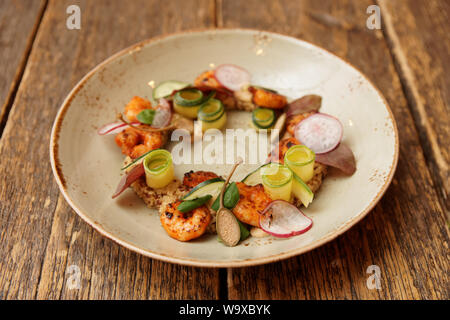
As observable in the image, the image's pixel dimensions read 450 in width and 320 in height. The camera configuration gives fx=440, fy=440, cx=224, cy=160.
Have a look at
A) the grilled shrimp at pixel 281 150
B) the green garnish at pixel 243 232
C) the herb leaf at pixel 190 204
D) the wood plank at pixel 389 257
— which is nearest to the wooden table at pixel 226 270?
the wood plank at pixel 389 257

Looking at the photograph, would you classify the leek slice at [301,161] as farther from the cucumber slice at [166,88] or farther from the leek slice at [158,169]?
the cucumber slice at [166,88]

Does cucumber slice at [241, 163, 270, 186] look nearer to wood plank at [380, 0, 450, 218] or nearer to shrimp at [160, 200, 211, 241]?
shrimp at [160, 200, 211, 241]

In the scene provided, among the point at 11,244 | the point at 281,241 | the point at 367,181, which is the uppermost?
the point at 367,181

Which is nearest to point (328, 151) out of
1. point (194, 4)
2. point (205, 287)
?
point (205, 287)

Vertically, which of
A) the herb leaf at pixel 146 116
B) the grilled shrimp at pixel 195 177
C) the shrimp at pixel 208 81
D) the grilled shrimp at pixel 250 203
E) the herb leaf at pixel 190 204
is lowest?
the grilled shrimp at pixel 195 177

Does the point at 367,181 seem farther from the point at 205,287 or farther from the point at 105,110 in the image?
the point at 105,110

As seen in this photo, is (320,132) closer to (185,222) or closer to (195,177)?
(195,177)
